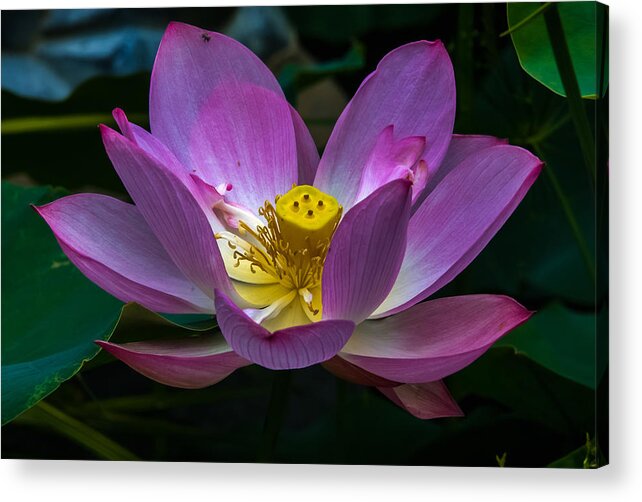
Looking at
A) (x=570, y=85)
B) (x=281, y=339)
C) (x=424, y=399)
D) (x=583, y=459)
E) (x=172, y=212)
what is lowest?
(x=583, y=459)

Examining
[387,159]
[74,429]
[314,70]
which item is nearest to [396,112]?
[387,159]

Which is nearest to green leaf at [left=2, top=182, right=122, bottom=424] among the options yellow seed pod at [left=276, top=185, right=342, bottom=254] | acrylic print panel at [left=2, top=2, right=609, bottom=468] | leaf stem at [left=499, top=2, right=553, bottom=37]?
acrylic print panel at [left=2, top=2, right=609, bottom=468]

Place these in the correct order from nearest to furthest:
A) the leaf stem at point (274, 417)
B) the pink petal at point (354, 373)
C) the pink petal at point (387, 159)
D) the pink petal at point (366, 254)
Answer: the pink petal at point (366, 254) < the pink petal at point (354, 373) < the pink petal at point (387, 159) < the leaf stem at point (274, 417)

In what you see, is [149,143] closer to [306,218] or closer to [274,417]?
[306,218]

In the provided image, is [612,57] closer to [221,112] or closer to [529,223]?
[529,223]

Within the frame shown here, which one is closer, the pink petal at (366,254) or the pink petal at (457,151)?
the pink petal at (366,254)

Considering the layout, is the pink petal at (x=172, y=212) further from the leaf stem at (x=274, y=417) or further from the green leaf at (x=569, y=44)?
the green leaf at (x=569, y=44)

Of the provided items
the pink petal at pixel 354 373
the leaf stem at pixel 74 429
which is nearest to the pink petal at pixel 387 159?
the pink petal at pixel 354 373
